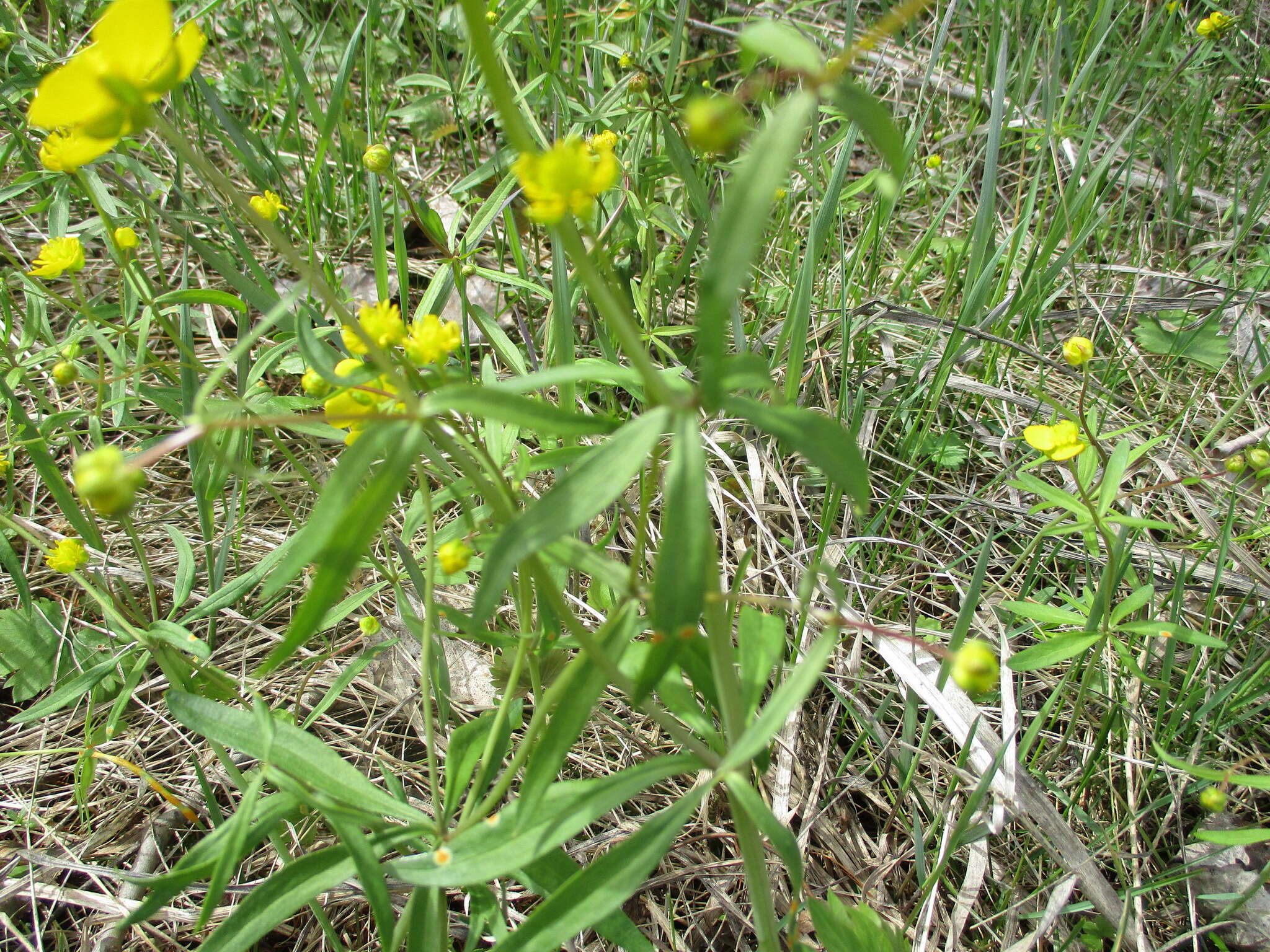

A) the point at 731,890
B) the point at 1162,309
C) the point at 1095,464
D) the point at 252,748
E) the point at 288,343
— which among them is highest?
the point at 288,343

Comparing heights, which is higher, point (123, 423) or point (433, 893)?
point (123, 423)

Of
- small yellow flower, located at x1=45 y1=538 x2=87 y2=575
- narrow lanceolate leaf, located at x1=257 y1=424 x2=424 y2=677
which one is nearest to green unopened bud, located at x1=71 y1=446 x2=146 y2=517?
narrow lanceolate leaf, located at x1=257 y1=424 x2=424 y2=677

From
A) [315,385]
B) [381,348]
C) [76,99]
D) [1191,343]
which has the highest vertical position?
[76,99]

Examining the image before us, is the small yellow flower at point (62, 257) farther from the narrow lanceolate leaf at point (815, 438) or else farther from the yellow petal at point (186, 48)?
the narrow lanceolate leaf at point (815, 438)

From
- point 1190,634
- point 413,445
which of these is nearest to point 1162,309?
point 1190,634

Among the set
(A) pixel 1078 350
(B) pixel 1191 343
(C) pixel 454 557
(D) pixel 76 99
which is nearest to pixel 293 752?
(C) pixel 454 557

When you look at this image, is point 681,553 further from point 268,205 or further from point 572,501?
point 268,205

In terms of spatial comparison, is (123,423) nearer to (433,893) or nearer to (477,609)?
(433,893)

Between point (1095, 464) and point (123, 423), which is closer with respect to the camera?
point (1095, 464)
